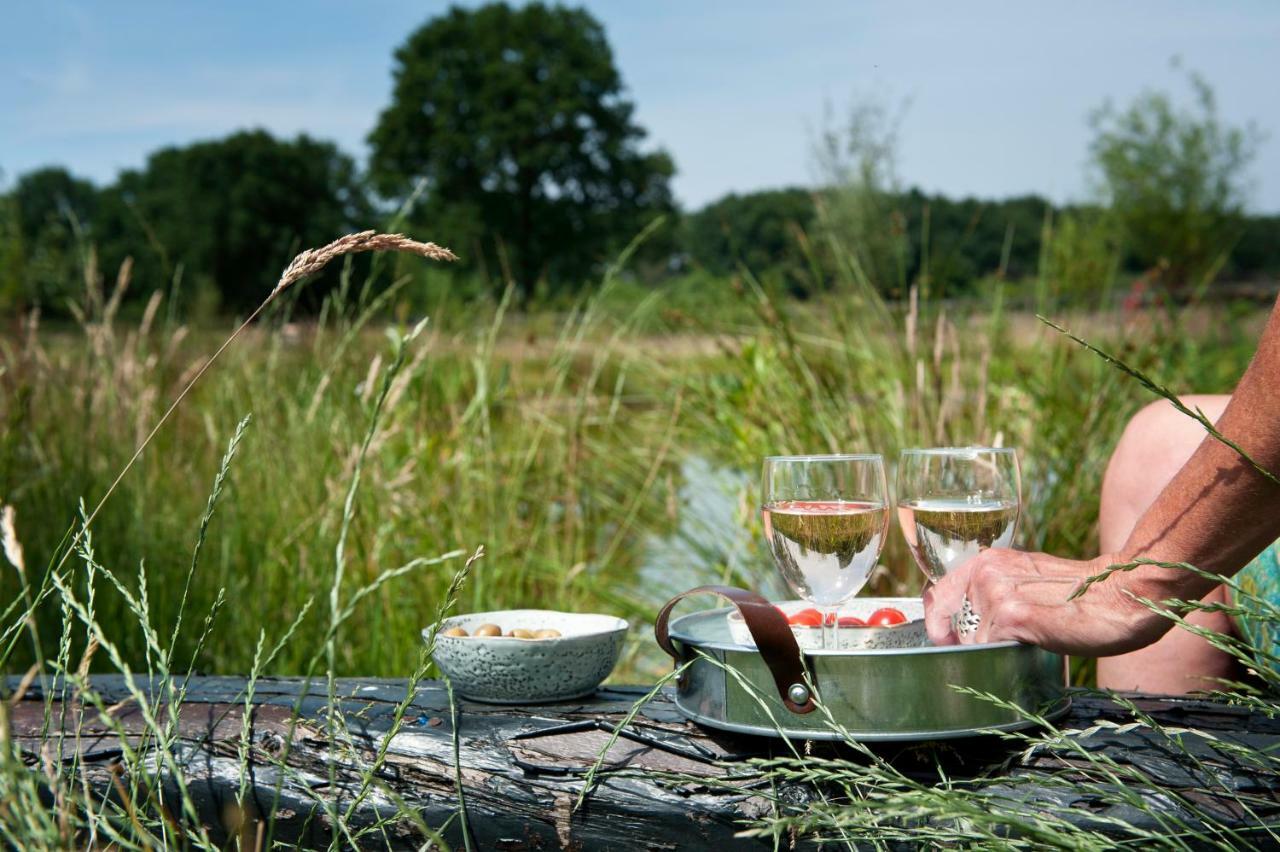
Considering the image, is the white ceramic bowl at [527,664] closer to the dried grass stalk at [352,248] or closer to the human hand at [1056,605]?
the human hand at [1056,605]

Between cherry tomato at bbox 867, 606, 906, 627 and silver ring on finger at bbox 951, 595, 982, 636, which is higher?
silver ring on finger at bbox 951, 595, 982, 636

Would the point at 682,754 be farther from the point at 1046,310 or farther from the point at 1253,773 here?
the point at 1046,310

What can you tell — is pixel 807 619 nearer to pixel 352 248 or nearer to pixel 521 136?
pixel 352 248

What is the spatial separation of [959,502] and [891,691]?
333 mm

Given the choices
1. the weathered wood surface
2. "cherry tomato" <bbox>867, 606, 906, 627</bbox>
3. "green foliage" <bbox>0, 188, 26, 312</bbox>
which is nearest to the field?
"green foliage" <bbox>0, 188, 26, 312</bbox>

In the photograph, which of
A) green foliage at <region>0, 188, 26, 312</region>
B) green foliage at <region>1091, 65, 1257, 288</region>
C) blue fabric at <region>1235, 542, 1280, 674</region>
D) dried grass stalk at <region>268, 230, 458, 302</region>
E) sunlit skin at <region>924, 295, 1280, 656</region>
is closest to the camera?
dried grass stalk at <region>268, 230, 458, 302</region>

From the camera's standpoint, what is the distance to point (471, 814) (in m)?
1.20

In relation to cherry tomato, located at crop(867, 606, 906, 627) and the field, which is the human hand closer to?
cherry tomato, located at crop(867, 606, 906, 627)

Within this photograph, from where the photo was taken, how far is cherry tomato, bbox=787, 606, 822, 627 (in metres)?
1.35

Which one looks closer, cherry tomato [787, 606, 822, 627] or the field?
cherry tomato [787, 606, 822, 627]

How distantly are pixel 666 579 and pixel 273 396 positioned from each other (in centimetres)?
128

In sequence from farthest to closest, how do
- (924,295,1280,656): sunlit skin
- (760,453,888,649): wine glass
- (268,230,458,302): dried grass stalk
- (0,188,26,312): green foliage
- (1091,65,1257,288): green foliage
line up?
(1091,65,1257,288): green foliage, (0,188,26,312): green foliage, (760,453,888,649): wine glass, (924,295,1280,656): sunlit skin, (268,230,458,302): dried grass stalk

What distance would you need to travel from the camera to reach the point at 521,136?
37.7m

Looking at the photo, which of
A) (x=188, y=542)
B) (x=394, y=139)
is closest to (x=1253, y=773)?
(x=188, y=542)
